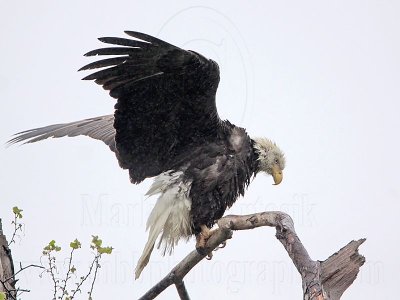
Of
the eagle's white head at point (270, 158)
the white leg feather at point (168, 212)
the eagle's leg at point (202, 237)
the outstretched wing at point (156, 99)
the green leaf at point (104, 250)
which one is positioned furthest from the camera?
the eagle's white head at point (270, 158)

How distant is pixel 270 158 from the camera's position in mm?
6109

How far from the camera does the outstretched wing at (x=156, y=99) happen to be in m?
4.98

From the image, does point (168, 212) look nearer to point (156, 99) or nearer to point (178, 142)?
point (178, 142)

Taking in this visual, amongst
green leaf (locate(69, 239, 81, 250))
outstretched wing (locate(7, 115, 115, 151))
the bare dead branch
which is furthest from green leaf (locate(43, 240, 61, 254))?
outstretched wing (locate(7, 115, 115, 151))

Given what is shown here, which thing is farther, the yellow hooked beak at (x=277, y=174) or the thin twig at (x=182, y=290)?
the yellow hooked beak at (x=277, y=174)

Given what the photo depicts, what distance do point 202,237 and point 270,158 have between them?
100cm

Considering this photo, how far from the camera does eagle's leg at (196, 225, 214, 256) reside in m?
5.34

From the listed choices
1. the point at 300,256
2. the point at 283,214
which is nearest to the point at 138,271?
the point at 283,214

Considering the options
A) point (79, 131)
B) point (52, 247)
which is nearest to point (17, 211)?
point (52, 247)

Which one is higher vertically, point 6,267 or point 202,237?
point 202,237

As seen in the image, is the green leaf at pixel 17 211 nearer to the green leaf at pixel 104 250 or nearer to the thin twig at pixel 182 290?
the green leaf at pixel 104 250

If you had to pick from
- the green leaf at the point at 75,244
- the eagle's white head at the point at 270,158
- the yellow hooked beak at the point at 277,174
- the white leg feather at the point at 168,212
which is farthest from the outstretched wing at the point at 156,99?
the green leaf at the point at 75,244

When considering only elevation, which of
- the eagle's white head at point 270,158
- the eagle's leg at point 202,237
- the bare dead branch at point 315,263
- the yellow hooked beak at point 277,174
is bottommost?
the bare dead branch at point 315,263

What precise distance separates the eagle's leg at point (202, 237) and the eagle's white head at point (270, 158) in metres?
0.80
